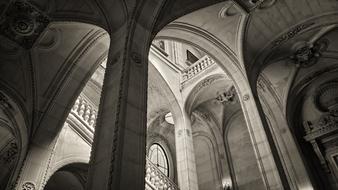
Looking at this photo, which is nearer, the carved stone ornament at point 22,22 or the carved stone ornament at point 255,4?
the carved stone ornament at point 22,22

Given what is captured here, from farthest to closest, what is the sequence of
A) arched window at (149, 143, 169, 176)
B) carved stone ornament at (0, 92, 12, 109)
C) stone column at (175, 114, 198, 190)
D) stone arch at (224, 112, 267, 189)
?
arched window at (149, 143, 169, 176) → stone arch at (224, 112, 267, 189) → stone column at (175, 114, 198, 190) → carved stone ornament at (0, 92, 12, 109)

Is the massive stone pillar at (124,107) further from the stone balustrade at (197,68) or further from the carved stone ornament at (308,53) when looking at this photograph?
the carved stone ornament at (308,53)

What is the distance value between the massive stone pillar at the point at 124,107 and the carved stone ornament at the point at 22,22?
1958 millimetres

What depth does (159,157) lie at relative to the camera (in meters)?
12.0

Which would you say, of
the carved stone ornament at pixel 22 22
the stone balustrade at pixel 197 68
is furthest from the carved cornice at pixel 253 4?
→ the carved stone ornament at pixel 22 22

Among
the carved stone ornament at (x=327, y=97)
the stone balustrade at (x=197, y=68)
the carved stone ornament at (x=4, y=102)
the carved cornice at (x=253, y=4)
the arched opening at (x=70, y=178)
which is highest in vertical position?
the stone balustrade at (x=197, y=68)

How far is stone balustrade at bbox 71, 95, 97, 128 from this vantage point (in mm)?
6910

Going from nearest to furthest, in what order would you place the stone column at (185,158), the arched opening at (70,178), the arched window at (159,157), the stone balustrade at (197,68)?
the stone column at (185,158) < the arched opening at (70,178) < the stone balustrade at (197,68) < the arched window at (159,157)

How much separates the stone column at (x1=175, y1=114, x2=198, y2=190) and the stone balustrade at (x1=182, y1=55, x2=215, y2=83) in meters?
2.10

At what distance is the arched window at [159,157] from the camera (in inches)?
458

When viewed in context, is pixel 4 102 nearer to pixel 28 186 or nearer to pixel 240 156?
pixel 28 186

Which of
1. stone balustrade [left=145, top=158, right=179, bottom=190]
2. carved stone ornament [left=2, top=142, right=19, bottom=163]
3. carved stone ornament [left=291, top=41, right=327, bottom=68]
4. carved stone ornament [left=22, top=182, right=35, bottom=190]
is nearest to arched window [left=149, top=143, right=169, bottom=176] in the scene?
stone balustrade [left=145, top=158, right=179, bottom=190]

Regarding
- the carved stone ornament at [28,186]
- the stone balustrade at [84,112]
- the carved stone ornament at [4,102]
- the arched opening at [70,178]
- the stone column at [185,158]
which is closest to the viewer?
the carved stone ornament at [28,186]

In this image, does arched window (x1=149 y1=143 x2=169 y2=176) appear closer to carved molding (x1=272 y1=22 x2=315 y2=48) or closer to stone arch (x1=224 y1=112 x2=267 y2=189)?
stone arch (x1=224 y1=112 x2=267 y2=189)
